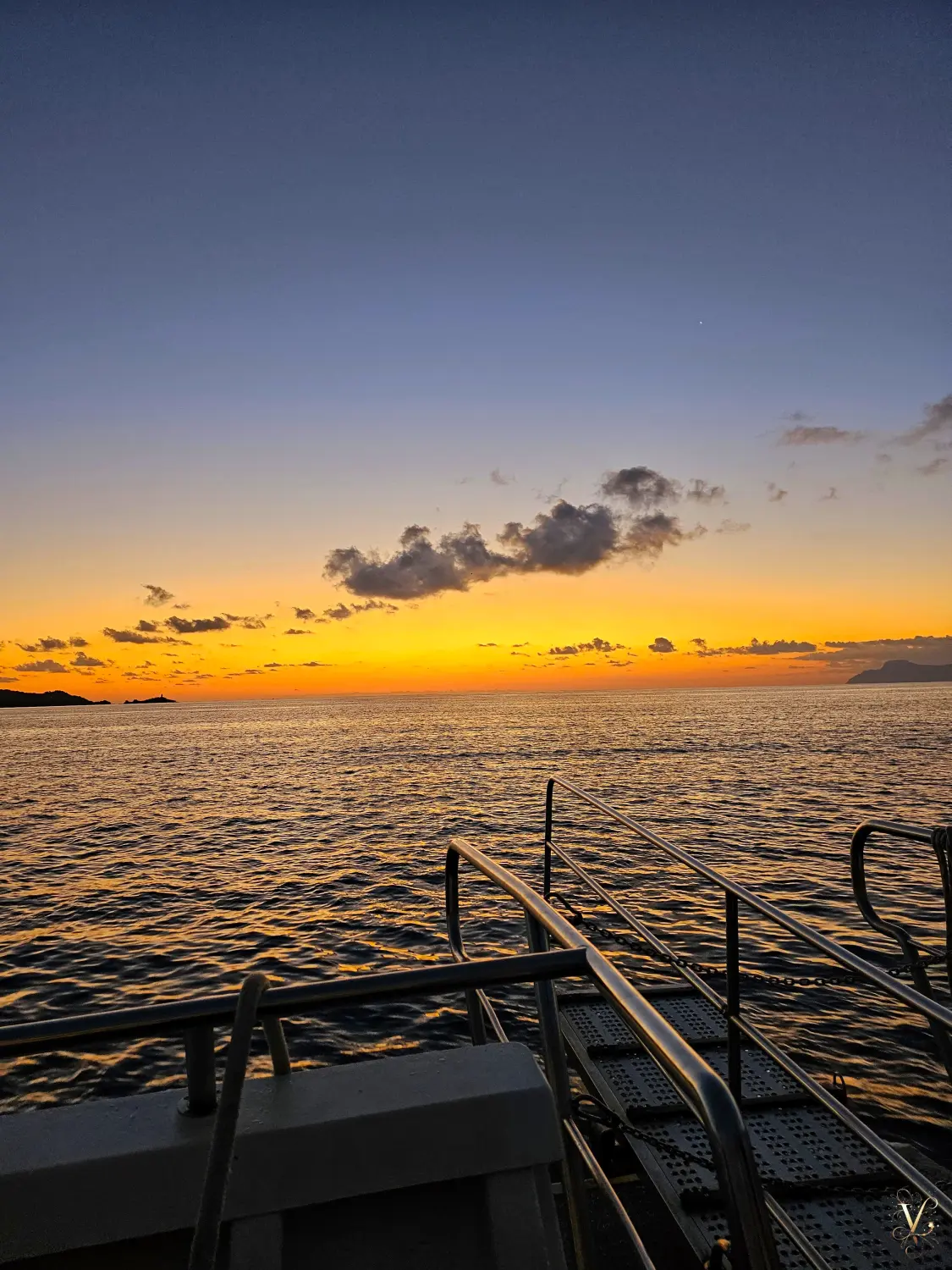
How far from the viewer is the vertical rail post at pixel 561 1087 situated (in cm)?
236

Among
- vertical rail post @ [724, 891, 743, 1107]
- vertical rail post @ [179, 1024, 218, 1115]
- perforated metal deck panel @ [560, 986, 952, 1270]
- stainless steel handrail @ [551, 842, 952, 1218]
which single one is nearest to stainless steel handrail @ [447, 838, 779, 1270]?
vertical rail post @ [179, 1024, 218, 1115]

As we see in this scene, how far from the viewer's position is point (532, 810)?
31.0m

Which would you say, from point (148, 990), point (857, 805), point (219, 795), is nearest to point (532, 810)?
point (857, 805)

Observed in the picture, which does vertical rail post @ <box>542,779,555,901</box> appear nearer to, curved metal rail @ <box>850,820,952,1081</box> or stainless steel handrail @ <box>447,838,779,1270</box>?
curved metal rail @ <box>850,820,952,1081</box>

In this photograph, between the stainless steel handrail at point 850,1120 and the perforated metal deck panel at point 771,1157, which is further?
the perforated metal deck panel at point 771,1157

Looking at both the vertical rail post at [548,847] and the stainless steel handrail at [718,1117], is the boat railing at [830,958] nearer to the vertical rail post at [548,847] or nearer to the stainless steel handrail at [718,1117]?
the stainless steel handrail at [718,1117]

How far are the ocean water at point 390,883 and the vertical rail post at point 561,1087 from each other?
285 inches

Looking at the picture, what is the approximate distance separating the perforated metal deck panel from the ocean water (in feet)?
12.4

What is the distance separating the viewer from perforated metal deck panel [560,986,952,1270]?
4.04 meters

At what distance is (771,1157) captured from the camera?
4703mm

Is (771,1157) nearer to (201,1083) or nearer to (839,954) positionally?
(839,954)

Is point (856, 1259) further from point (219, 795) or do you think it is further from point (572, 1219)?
point (219, 795)

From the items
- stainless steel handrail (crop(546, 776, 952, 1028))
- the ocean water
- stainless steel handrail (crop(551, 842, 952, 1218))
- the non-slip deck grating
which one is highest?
stainless steel handrail (crop(546, 776, 952, 1028))

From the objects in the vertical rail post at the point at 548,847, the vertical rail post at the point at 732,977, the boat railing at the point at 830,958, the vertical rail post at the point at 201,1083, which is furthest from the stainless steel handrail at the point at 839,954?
the vertical rail post at the point at 548,847
